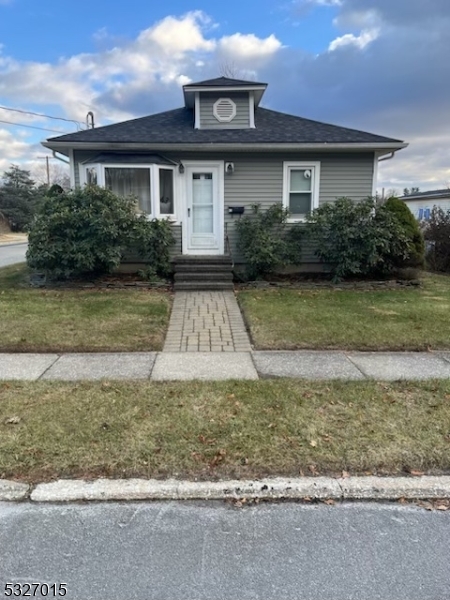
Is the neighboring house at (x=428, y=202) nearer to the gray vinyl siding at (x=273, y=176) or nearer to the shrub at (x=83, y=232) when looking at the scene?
the gray vinyl siding at (x=273, y=176)

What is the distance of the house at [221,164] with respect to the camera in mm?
10227

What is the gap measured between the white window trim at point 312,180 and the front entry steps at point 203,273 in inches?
82.1

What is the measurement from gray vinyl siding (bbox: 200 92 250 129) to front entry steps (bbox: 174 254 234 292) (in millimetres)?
3659

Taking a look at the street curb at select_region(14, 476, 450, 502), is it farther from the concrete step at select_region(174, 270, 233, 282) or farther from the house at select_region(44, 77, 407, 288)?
the house at select_region(44, 77, 407, 288)

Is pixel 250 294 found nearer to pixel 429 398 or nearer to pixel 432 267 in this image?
pixel 429 398

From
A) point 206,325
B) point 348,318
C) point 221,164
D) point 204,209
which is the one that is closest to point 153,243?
point 204,209

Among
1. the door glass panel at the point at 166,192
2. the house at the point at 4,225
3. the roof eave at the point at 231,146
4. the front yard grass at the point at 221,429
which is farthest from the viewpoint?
the house at the point at 4,225

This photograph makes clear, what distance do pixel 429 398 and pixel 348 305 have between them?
3.93m

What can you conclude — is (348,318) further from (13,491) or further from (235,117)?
(235,117)

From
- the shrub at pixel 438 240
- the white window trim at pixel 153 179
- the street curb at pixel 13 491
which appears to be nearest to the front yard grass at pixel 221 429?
the street curb at pixel 13 491

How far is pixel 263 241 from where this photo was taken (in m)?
9.77

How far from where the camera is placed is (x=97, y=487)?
268 cm

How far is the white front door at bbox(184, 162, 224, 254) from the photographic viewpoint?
10.8m

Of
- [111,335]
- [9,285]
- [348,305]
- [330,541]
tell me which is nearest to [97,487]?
[330,541]
